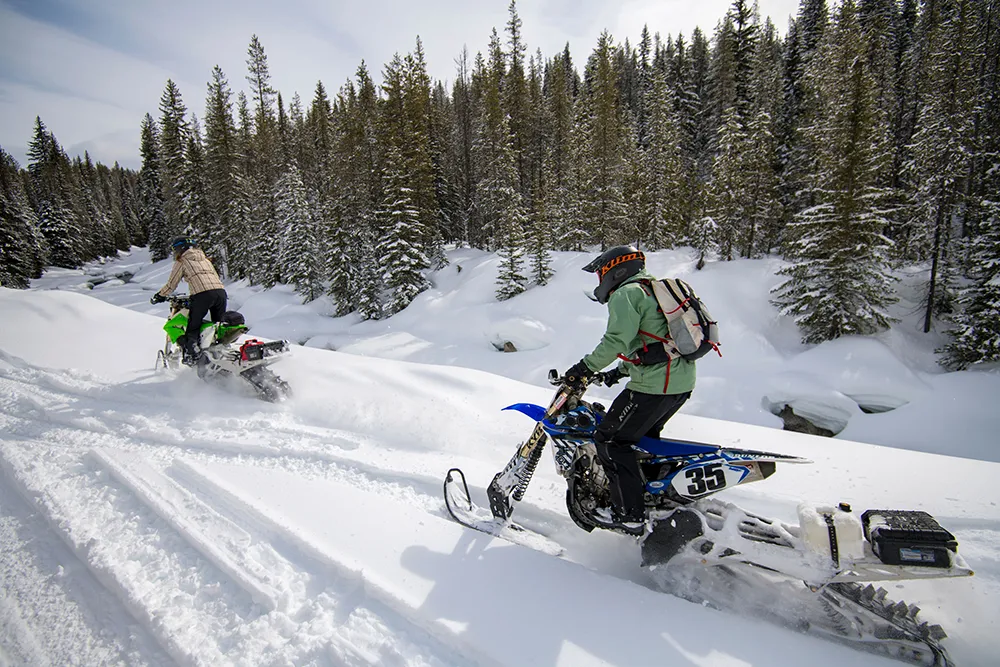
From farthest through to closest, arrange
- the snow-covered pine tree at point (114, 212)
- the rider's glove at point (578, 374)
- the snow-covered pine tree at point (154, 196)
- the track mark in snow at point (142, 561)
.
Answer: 1. the snow-covered pine tree at point (114, 212)
2. the snow-covered pine tree at point (154, 196)
3. the rider's glove at point (578, 374)
4. the track mark in snow at point (142, 561)

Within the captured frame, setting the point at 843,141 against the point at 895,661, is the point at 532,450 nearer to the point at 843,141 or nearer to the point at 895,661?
the point at 895,661

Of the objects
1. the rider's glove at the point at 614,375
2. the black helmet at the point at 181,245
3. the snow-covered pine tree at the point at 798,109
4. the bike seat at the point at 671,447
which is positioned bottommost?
the bike seat at the point at 671,447

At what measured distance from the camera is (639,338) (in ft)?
9.88

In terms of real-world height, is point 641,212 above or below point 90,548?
above

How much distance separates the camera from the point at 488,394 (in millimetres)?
6055

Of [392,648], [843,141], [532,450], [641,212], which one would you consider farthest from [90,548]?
[641,212]

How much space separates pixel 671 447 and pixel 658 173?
19721 millimetres

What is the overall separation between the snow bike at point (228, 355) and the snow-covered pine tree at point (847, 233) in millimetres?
14271

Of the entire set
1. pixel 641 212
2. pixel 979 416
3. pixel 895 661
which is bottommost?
pixel 979 416

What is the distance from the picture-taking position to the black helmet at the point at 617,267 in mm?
3029

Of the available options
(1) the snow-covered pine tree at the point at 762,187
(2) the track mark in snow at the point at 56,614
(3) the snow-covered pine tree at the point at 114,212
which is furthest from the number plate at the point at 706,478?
(3) the snow-covered pine tree at the point at 114,212

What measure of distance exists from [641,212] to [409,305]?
11.8 m

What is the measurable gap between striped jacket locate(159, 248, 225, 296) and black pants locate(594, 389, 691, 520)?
6.28 m

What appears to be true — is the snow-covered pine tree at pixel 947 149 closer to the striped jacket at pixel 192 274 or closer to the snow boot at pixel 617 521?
the snow boot at pixel 617 521
